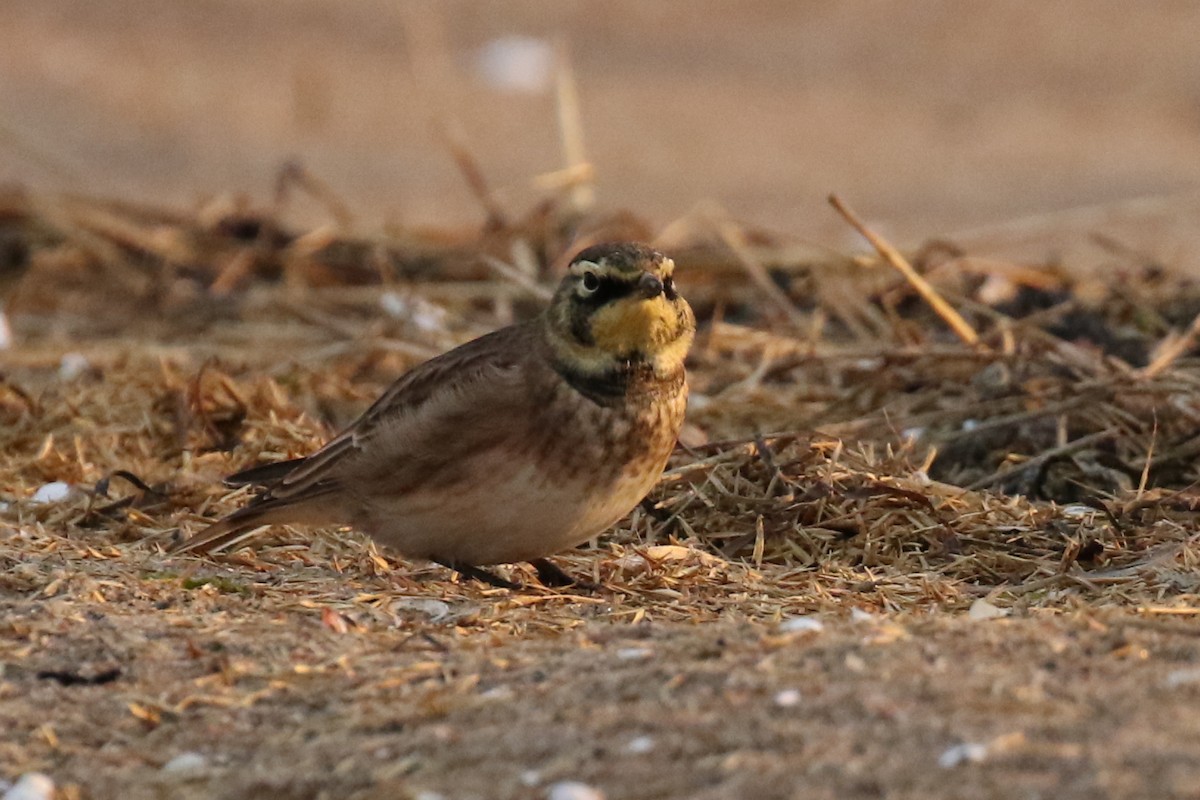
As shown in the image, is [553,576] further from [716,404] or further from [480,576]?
[716,404]

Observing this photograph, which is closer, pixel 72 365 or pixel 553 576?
pixel 553 576

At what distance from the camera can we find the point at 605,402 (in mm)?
5211

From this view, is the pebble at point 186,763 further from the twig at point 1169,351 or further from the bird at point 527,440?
the twig at point 1169,351

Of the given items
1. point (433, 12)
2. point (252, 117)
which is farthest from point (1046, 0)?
point (252, 117)

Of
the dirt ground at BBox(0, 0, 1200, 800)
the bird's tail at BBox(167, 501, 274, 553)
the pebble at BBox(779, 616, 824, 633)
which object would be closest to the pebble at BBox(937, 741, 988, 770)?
the dirt ground at BBox(0, 0, 1200, 800)

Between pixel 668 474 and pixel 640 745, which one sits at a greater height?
pixel 640 745

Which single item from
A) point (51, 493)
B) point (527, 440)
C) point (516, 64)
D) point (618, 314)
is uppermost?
point (618, 314)

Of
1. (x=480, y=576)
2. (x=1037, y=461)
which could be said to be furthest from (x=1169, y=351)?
(x=480, y=576)

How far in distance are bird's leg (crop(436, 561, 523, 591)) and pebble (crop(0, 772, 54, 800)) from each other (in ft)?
5.63

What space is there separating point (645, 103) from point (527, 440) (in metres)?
11.2

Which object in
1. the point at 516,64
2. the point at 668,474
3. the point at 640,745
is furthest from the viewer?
the point at 516,64

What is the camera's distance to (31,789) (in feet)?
12.4

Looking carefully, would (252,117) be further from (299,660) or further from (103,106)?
(299,660)

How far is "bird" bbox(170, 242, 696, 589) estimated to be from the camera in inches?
202
